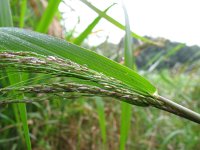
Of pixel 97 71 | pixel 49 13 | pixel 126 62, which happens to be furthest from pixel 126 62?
pixel 49 13

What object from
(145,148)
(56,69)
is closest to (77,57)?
(56,69)

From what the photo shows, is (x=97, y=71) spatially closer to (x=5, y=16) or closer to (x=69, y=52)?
(x=69, y=52)

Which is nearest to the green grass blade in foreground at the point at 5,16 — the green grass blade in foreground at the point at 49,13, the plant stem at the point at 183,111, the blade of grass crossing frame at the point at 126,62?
the green grass blade in foreground at the point at 49,13

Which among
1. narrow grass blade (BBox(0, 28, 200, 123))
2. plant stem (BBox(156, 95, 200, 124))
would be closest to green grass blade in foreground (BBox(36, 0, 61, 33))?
narrow grass blade (BBox(0, 28, 200, 123))

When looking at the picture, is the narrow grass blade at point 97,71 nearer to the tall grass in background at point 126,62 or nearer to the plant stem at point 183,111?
the plant stem at point 183,111

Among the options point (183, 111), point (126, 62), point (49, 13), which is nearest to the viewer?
point (183, 111)

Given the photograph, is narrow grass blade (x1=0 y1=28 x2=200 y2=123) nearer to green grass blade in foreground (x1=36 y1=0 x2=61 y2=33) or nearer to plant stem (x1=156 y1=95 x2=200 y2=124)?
plant stem (x1=156 y1=95 x2=200 y2=124)

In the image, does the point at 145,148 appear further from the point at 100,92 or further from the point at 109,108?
the point at 100,92

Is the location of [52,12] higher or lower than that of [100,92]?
higher
